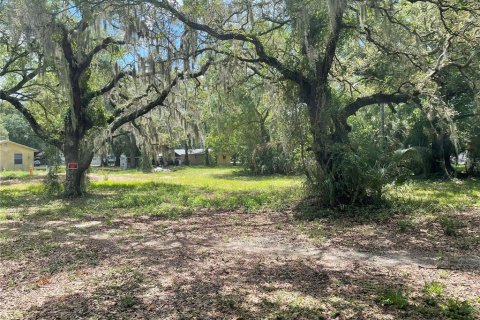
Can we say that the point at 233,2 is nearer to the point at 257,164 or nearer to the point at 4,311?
the point at 4,311

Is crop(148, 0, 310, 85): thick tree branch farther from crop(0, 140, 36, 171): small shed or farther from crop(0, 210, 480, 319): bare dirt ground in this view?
crop(0, 140, 36, 171): small shed

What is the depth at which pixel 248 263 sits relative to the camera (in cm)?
563

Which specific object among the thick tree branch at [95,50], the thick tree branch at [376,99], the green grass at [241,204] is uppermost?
the thick tree branch at [95,50]

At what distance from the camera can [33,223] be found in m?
9.72

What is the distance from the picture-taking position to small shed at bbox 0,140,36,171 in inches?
1580

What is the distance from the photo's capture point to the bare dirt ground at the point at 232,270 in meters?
4.01

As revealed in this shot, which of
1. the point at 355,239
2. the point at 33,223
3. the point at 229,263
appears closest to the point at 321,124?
the point at 355,239

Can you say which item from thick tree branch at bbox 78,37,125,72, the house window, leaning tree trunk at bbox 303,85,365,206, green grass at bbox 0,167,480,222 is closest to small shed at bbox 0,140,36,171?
the house window

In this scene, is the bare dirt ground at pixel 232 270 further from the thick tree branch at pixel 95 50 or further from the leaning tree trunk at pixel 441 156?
the leaning tree trunk at pixel 441 156

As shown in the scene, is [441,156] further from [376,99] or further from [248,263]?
[248,263]

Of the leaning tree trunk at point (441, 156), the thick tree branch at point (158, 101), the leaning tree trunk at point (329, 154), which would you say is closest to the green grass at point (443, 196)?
the leaning tree trunk at point (329, 154)

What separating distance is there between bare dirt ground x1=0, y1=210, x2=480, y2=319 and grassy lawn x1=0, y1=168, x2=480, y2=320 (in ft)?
0.06

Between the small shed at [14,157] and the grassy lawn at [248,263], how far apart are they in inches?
1328

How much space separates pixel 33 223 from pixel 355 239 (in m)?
7.15
